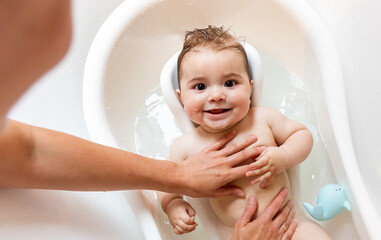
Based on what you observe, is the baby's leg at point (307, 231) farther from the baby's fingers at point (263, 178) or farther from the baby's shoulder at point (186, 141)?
the baby's shoulder at point (186, 141)

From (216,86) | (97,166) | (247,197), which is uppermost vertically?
(216,86)

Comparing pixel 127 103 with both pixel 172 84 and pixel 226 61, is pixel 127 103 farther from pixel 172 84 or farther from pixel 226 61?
pixel 226 61

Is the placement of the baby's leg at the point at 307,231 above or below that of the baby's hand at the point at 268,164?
below

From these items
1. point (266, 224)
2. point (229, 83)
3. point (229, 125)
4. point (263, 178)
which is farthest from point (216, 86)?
point (266, 224)

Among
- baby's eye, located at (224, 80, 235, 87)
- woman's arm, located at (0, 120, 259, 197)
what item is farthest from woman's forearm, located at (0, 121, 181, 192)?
baby's eye, located at (224, 80, 235, 87)

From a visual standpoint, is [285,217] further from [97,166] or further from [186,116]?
[97,166]

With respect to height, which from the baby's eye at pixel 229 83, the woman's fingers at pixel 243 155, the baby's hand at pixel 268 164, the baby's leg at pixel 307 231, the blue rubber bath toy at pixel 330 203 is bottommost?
the baby's leg at pixel 307 231

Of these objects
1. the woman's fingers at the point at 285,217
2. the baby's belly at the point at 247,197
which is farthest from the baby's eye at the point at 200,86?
the woman's fingers at the point at 285,217

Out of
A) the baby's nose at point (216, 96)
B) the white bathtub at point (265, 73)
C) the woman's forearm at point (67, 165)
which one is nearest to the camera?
the woman's forearm at point (67, 165)

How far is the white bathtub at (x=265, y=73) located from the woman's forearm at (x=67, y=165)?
3.7 inches

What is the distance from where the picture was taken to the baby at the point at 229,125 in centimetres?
116

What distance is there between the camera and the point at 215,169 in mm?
1179

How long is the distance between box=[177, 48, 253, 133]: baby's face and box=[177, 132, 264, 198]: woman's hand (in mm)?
69

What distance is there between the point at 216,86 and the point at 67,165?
1.34ft
